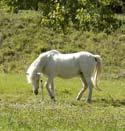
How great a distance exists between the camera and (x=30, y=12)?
46.3m

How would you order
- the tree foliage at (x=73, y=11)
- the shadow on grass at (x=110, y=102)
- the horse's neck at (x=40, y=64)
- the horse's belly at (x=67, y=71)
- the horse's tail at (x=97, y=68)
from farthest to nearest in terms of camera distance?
the horse's tail at (x=97, y=68)
the horse's belly at (x=67, y=71)
the tree foliage at (x=73, y=11)
the horse's neck at (x=40, y=64)
the shadow on grass at (x=110, y=102)

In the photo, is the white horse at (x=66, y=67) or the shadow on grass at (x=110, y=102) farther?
the white horse at (x=66, y=67)

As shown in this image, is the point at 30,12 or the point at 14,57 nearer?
the point at 14,57

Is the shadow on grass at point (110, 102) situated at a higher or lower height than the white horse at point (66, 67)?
lower

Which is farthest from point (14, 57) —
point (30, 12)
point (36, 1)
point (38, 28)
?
point (36, 1)

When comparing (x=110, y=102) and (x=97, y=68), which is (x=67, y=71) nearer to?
(x=97, y=68)

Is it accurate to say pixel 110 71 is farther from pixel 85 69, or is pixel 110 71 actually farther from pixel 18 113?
pixel 18 113

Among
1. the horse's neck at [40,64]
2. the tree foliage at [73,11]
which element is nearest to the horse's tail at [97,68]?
the tree foliage at [73,11]

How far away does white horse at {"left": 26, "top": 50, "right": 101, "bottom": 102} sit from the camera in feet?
65.9

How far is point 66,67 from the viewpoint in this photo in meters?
20.6

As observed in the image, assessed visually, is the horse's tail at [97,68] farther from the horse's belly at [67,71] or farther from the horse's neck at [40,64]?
the horse's neck at [40,64]

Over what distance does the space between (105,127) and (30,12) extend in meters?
35.1

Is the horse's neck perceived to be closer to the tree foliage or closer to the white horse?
the white horse

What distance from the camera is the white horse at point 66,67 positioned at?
20094 mm
